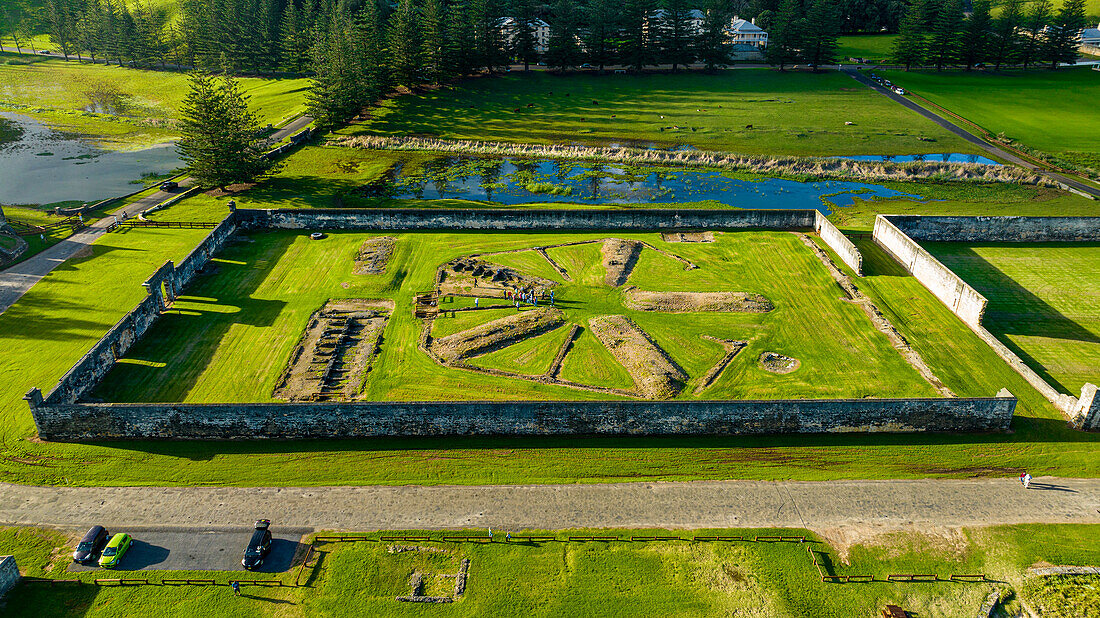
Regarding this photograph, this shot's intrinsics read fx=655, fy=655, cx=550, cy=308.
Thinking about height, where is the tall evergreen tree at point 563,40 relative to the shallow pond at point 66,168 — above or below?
above

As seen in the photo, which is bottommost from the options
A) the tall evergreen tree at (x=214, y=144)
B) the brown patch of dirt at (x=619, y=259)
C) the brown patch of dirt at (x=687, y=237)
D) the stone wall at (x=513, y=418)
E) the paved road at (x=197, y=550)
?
the paved road at (x=197, y=550)

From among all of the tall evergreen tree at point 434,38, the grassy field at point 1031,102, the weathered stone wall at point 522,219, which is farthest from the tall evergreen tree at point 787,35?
the weathered stone wall at point 522,219

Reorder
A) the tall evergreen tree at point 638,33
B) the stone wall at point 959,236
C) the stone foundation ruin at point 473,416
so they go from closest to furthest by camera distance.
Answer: the stone foundation ruin at point 473,416, the stone wall at point 959,236, the tall evergreen tree at point 638,33

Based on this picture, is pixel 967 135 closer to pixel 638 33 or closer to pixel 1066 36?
pixel 1066 36

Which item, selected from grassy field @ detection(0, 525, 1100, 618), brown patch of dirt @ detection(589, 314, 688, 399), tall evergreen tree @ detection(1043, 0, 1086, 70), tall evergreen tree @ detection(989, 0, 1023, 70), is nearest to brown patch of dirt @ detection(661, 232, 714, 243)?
brown patch of dirt @ detection(589, 314, 688, 399)

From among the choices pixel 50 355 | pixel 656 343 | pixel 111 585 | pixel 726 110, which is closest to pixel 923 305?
pixel 656 343

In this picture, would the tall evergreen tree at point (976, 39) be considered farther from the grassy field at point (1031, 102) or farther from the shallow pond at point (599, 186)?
the shallow pond at point (599, 186)

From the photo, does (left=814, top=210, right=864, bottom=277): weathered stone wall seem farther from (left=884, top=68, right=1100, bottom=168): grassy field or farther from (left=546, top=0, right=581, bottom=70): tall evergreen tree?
(left=546, top=0, right=581, bottom=70): tall evergreen tree
